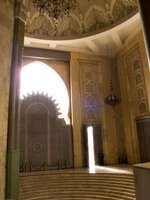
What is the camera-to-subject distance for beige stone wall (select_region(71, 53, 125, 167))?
10.4 meters

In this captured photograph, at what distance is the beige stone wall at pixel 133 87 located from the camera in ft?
30.1

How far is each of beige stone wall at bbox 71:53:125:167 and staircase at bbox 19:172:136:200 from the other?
2.52 metres

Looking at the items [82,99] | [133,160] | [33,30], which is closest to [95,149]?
[133,160]

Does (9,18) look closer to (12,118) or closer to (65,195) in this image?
(12,118)

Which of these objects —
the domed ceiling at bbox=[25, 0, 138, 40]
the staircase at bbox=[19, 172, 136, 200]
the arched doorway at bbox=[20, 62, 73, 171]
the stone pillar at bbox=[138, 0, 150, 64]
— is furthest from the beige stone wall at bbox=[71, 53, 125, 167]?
the stone pillar at bbox=[138, 0, 150, 64]

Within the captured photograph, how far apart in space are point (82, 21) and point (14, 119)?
862 cm

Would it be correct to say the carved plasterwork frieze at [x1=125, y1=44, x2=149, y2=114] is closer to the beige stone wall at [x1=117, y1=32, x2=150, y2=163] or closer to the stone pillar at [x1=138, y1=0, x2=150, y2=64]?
the beige stone wall at [x1=117, y1=32, x2=150, y2=163]

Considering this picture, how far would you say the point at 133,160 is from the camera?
9.73 meters

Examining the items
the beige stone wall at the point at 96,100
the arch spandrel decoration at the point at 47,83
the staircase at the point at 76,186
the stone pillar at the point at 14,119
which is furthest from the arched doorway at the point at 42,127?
the stone pillar at the point at 14,119

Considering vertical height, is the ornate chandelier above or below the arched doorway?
above

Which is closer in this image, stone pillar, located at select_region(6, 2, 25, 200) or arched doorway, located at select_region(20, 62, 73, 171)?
stone pillar, located at select_region(6, 2, 25, 200)

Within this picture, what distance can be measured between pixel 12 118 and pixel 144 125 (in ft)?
23.6

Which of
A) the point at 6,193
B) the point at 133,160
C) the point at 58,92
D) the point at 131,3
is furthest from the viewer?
the point at 58,92

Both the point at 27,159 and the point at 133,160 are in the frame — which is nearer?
the point at 27,159
